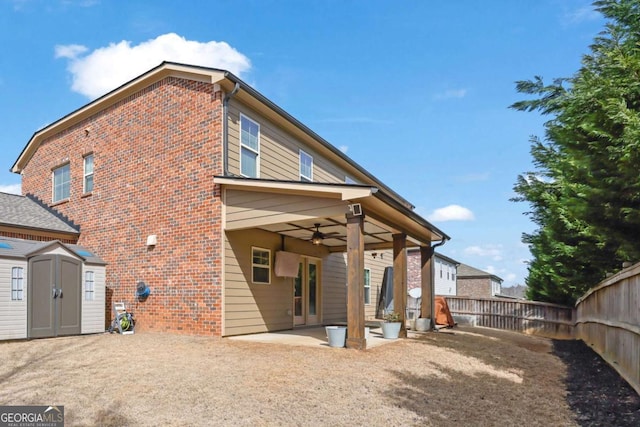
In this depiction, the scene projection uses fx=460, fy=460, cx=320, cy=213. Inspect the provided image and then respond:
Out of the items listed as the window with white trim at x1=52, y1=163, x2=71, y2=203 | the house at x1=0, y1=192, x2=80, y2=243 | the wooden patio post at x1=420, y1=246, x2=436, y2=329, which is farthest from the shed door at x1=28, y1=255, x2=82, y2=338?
the wooden patio post at x1=420, y1=246, x2=436, y2=329

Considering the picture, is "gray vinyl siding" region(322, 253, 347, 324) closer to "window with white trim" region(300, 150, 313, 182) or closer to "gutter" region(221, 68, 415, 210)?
"window with white trim" region(300, 150, 313, 182)

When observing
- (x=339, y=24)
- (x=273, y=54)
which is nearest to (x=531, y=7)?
(x=339, y=24)

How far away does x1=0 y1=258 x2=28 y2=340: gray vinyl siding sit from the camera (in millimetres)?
9797

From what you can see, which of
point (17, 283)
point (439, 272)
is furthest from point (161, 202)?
point (439, 272)

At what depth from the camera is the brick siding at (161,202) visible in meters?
10.9

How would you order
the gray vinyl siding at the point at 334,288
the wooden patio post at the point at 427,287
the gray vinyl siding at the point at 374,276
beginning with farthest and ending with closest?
the gray vinyl siding at the point at 374,276, the gray vinyl siding at the point at 334,288, the wooden patio post at the point at 427,287

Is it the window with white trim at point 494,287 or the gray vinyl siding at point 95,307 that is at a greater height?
the gray vinyl siding at point 95,307

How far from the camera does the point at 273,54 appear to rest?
12.8 m

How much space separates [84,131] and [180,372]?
10663mm

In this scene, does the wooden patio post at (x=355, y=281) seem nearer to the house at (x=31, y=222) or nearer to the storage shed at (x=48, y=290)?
the storage shed at (x=48, y=290)

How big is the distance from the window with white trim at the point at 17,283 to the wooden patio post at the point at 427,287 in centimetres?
1050

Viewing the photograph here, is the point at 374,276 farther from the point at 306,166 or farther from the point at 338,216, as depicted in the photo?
the point at 338,216

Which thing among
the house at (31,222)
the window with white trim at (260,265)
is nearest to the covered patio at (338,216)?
the window with white trim at (260,265)

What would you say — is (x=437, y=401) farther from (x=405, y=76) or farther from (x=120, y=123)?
(x=120, y=123)
